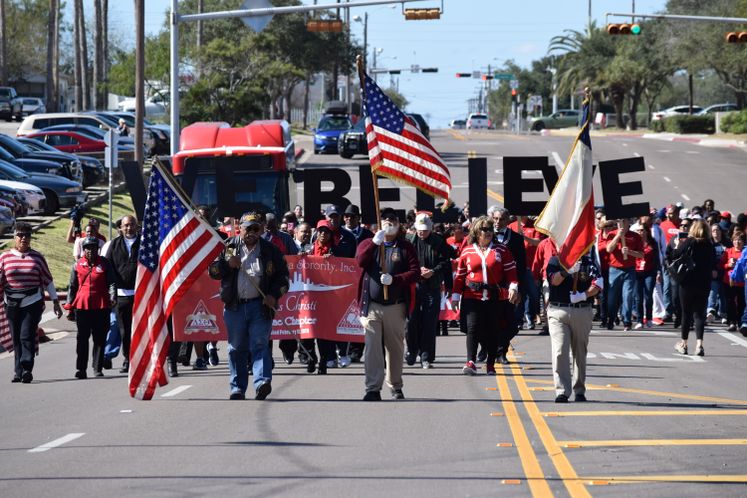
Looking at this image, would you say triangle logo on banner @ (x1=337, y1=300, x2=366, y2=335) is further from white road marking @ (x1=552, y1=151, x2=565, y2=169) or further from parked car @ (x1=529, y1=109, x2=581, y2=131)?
parked car @ (x1=529, y1=109, x2=581, y2=131)

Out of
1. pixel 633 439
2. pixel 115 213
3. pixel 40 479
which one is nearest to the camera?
pixel 40 479

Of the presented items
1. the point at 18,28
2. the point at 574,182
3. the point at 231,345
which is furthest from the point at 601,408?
the point at 18,28

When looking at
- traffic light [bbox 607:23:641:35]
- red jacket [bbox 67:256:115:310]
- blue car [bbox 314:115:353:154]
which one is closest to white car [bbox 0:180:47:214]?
traffic light [bbox 607:23:641:35]

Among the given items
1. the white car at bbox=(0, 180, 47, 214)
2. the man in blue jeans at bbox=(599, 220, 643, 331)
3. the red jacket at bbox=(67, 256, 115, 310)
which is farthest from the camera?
the white car at bbox=(0, 180, 47, 214)

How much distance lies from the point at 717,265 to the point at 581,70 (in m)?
74.9

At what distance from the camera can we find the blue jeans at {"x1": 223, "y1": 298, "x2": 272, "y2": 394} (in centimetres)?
Answer: 1352

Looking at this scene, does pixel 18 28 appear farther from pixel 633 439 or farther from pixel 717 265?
pixel 633 439

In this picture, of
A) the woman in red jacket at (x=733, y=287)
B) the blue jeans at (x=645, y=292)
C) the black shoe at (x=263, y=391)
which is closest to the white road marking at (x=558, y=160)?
the woman in red jacket at (x=733, y=287)

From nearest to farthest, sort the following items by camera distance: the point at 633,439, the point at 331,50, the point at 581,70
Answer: the point at 633,439
the point at 331,50
the point at 581,70

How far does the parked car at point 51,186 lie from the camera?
34.7 metres

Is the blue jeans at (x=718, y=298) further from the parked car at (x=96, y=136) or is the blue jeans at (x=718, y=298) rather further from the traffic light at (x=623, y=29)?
the parked car at (x=96, y=136)

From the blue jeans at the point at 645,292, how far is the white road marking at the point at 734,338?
4.07 feet

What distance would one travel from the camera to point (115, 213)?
3881 cm

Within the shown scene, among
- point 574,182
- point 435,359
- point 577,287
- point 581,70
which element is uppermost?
point 581,70
